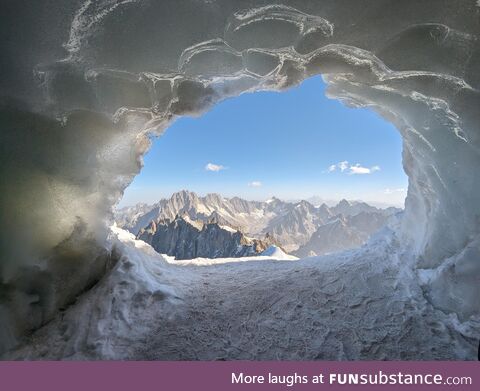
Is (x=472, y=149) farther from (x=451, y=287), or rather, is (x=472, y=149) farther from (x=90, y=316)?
(x=90, y=316)

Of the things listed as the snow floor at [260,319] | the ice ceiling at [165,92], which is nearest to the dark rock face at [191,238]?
the snow floor at [260,319]

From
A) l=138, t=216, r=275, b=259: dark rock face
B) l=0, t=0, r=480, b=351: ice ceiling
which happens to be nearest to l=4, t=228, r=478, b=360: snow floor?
l=0, t=0, r=480, b=351: ice ceiling

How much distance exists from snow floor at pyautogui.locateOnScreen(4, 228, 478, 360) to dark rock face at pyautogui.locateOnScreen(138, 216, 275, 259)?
51494mm

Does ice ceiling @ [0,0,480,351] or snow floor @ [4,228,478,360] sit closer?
ice ceiling @ [0,0,480,351]

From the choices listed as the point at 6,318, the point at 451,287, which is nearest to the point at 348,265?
the point at 451,287

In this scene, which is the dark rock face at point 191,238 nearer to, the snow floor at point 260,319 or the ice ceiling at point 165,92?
the snow floor at point 260,319

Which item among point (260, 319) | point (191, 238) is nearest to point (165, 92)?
point (260, 319)

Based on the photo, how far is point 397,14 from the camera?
12.8 feet

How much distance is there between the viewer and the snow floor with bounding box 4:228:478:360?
4.95 m

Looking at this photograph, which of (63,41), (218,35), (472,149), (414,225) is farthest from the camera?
(414,225)

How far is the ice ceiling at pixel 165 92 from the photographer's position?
3.85m

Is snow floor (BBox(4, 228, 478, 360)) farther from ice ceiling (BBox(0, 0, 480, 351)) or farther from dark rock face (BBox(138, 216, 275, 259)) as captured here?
dark rock face (BBox(138, 216, 275, 259))

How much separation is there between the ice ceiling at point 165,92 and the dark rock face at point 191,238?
53.1 metres

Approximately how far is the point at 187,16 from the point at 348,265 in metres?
6.68
